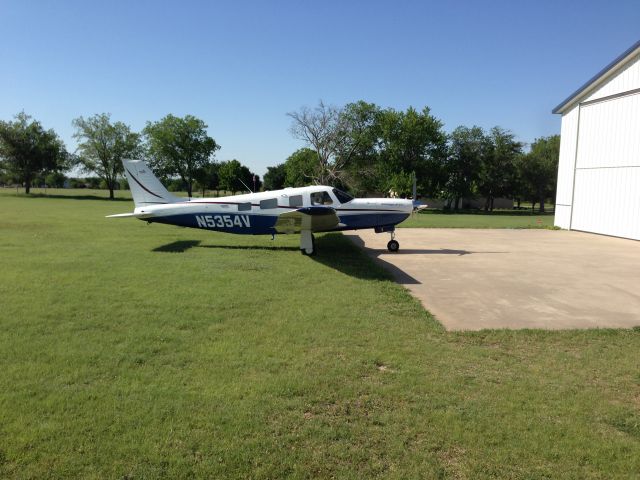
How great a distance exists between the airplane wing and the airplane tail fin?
4.42 meters

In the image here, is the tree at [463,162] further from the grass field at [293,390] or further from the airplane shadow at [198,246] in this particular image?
the grass field at [293,390]

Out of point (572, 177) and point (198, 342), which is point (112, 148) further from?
point (198, 342)

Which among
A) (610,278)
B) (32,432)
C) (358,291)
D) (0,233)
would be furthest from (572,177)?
(0,233)

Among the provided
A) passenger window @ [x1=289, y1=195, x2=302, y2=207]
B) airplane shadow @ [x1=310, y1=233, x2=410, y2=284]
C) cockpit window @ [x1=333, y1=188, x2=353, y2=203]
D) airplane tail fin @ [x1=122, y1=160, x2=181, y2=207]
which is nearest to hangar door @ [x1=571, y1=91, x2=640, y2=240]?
airplane shadow @ [x1=310, y1=233, x2=410, y2=284]

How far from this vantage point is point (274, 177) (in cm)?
10819

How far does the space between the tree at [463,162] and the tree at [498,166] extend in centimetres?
77

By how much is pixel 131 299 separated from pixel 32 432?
408 centimetres

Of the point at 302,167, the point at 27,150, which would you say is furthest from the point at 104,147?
the point at 302,167

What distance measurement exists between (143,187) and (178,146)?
61275 millimetres

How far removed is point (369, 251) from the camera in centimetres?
1386

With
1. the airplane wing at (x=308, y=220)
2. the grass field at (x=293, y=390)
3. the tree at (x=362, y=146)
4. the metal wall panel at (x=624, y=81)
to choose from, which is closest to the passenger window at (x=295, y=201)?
the airplane wing at (x=308, y=220)

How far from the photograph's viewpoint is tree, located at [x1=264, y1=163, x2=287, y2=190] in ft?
346

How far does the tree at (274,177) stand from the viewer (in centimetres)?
10556

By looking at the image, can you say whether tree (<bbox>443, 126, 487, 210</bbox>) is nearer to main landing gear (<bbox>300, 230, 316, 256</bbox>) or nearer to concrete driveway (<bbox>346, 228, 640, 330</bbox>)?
concrete driveway (<bbox>346, 228, 640, 330</bbox>)
